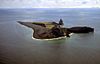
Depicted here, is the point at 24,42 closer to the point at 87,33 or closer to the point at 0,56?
the point at 0,56

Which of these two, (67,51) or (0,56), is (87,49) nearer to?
(67,51)

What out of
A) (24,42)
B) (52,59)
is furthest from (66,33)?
(52,59)

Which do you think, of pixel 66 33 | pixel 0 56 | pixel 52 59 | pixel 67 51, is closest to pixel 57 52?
pixel 67 51

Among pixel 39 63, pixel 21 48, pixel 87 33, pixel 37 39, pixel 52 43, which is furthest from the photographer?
pixel 87 33

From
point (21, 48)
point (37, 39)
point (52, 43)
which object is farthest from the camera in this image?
point (37, 39)

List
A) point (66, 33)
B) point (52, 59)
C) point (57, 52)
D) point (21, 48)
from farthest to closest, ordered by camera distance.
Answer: point (66, 33) < point (21, 48) < point (57, 52) < point (52, 59)

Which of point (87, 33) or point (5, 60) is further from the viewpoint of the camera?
point (87, 33)

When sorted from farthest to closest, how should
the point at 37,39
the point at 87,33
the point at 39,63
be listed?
the point at 87,33
the point at 37,39
the point at 39,63

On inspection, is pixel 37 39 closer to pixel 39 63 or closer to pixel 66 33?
pixel 66 33

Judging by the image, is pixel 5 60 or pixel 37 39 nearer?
pixel 5 60
